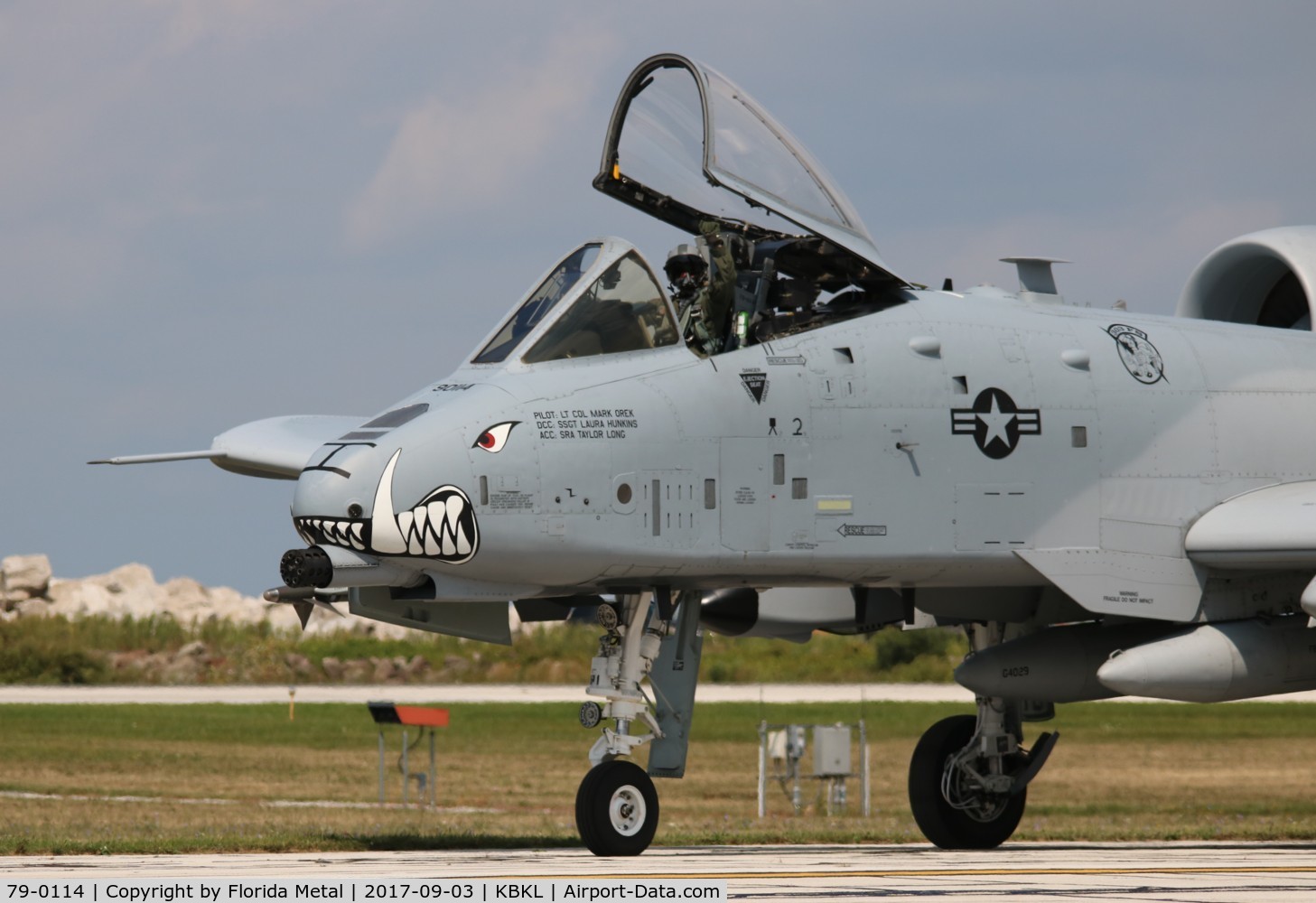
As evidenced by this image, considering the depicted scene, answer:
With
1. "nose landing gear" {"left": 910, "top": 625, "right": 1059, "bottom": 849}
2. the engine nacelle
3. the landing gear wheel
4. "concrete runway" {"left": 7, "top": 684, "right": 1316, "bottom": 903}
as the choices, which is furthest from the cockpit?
the engine nacelle

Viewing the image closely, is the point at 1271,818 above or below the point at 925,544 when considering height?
below

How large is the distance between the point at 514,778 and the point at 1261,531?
16.4 m

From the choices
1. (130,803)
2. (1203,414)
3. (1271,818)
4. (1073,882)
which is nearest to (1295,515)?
(1203,414)

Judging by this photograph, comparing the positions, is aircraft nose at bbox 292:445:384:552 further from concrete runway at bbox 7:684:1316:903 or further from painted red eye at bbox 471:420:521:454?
concrete runway at bbox 7:684:1316:903

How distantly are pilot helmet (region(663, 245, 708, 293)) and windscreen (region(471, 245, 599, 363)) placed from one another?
0.76 metres

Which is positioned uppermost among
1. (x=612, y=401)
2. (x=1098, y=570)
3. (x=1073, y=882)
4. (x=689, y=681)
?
(x=612, y=401)

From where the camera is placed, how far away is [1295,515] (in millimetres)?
13711

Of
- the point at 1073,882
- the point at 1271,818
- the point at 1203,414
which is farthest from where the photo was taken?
the point at 1271,818

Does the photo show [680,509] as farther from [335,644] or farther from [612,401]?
[335,644]

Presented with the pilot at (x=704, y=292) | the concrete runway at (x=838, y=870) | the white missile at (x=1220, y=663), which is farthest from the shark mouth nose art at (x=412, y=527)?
the white missile at (x=1220, y=663)

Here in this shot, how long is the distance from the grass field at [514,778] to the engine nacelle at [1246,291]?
470 centimetres

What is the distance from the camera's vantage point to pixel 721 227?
1361cm

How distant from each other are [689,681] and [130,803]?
1121cm

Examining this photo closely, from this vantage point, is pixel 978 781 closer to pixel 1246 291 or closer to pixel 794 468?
pixel 794 468
